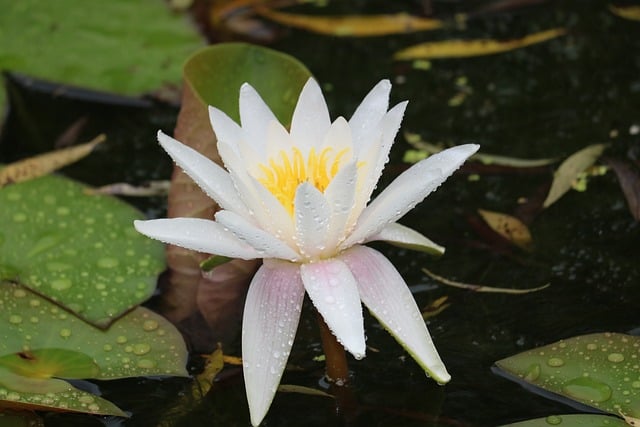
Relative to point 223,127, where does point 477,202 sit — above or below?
below

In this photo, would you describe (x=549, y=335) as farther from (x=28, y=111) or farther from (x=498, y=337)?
(x=28, y=111)

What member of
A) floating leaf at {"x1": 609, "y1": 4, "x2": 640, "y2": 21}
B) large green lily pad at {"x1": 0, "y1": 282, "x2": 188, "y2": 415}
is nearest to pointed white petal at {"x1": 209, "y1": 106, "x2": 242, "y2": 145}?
large green lily pad at {"x1": 0, "y1": 282, "x2": 188, "y2": 415}

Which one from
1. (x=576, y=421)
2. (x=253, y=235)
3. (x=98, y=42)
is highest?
(x=253, y=235)

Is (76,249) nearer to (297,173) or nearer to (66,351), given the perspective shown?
(66,351)

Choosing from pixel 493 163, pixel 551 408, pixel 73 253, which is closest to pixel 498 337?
pixel 551 408

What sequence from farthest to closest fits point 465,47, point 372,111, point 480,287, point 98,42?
1. point 465,47
2. point 98,42
3. point 480,287
4. point 372,111

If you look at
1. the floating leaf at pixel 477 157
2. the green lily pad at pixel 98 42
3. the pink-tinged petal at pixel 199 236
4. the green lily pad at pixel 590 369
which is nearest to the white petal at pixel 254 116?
the pink-tinged petal at pixel 199 236

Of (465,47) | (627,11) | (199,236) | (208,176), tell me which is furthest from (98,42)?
(627,11)

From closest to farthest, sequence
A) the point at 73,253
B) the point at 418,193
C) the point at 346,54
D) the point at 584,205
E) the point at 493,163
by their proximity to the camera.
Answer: the point at 418,193 < the point at 73,253 < the point at 584,205 < the point at 493,163 < the point at 346,54
